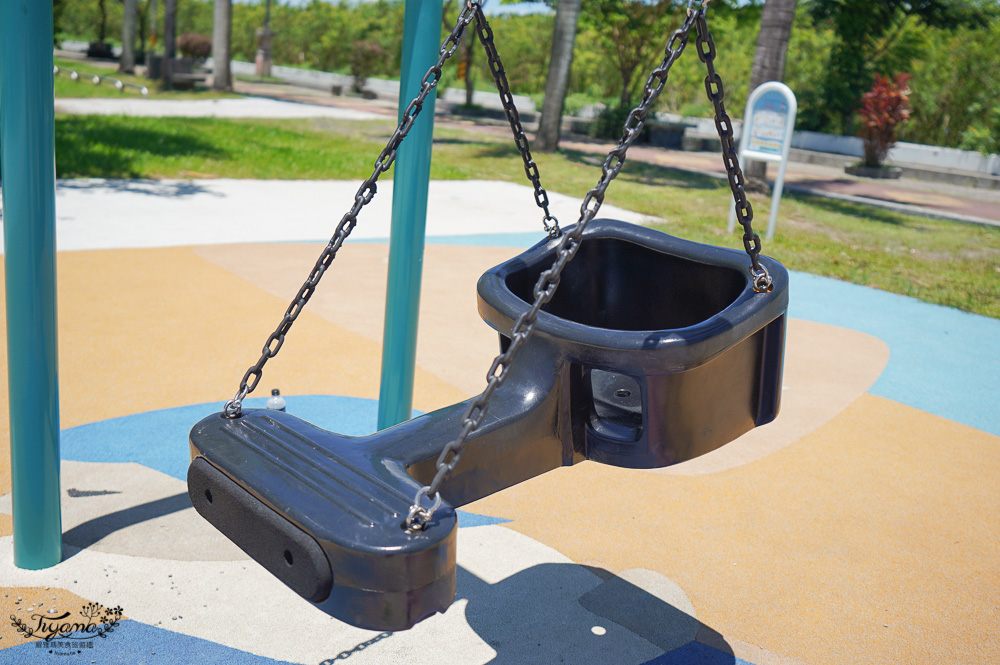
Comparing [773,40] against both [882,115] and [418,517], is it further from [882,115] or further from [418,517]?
[418,517]

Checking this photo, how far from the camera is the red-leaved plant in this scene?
54.0 feet

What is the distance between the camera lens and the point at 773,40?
10.5 metres

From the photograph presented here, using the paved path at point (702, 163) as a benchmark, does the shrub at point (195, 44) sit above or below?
above

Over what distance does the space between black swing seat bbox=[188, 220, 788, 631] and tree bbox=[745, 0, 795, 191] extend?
9205mm

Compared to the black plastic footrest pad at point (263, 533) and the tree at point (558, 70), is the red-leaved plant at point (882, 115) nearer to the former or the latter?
the tree at point (558, 70)

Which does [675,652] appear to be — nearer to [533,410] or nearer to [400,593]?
[533,410]

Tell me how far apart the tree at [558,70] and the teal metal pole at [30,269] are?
1150 centimetres

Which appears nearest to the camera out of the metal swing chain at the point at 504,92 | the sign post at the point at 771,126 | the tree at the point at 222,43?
the metal swing chain at the point at 504,92

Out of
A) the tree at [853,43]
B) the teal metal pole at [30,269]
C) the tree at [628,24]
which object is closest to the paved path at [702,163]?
the tree at [628,24]

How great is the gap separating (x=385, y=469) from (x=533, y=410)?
13.5 inches

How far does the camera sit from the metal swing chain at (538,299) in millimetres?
1463

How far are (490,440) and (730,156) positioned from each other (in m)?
0.79

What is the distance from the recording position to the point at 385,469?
1599 millimetres

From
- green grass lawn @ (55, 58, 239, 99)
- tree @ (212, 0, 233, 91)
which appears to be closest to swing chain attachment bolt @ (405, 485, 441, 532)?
green grass lawn @ (55, 58, 239, 99)
